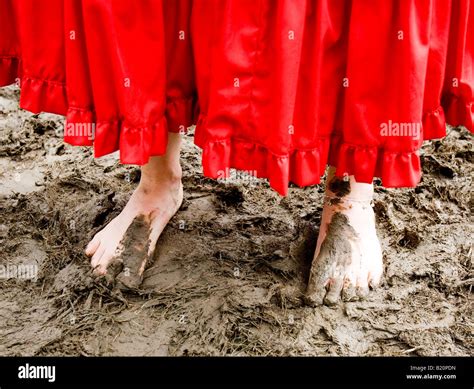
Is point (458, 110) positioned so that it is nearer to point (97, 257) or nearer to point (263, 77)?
point (263, 77)

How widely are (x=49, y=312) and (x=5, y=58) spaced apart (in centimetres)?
54

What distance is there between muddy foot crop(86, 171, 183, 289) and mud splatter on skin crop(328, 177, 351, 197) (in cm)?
39

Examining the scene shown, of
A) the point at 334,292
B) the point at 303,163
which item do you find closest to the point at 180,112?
the point at 303,163

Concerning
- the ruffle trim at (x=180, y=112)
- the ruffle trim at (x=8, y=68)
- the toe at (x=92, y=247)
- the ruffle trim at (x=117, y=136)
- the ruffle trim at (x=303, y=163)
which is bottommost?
the toe at (x=92, y=247)

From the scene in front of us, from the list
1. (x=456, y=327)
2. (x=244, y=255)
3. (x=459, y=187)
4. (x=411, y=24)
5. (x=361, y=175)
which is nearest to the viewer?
(x=411, y=24)

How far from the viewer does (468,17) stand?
47.9 inches

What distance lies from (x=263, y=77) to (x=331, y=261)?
46 centimetres

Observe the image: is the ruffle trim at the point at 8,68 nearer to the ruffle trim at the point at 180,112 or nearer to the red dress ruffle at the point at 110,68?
the red dress ruffle at the point at 110,68

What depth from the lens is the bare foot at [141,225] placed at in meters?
1.40

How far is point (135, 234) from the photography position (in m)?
1.45


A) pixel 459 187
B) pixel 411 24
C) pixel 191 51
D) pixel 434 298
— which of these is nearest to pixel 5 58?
pixel 191 51

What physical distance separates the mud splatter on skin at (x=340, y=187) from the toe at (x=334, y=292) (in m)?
0.19

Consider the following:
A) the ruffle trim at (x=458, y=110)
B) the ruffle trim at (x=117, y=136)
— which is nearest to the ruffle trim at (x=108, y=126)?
the ruffle trim at (x=117, y=136)

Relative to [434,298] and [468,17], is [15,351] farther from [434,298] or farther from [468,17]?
[468,17]
